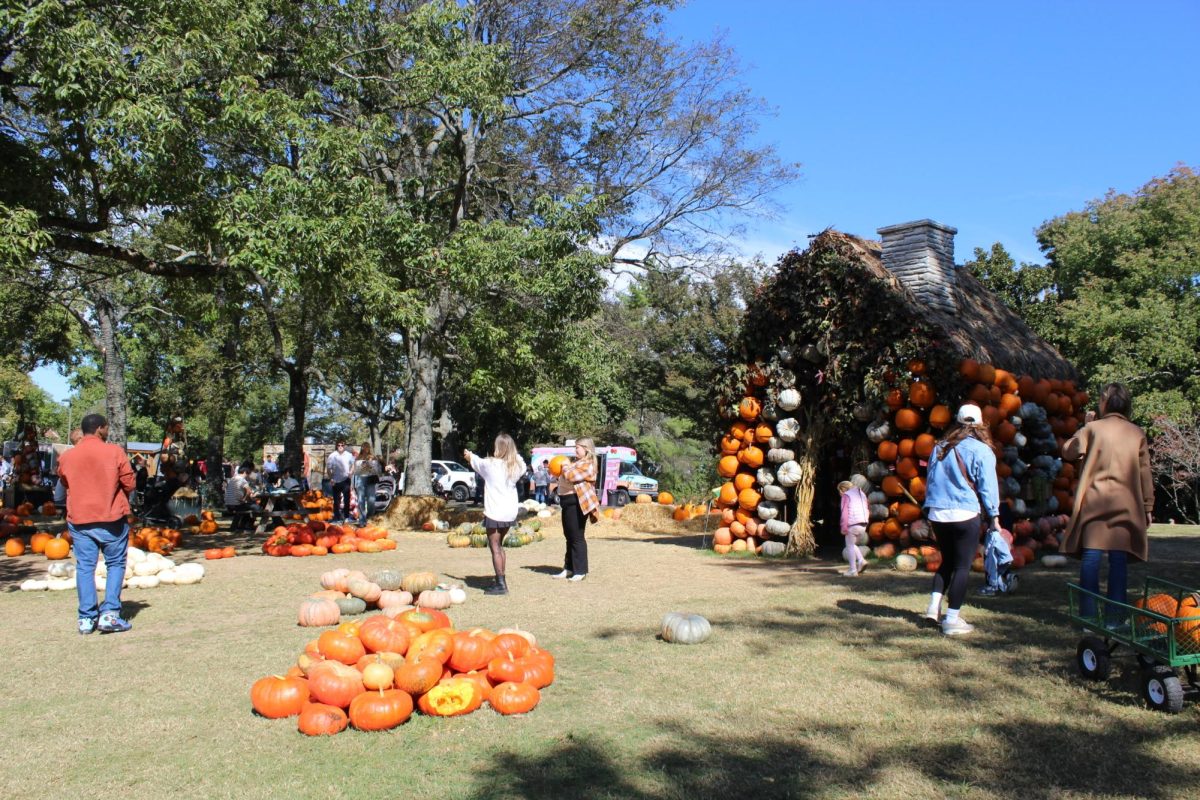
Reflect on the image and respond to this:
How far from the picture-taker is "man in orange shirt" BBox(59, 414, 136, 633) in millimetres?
7555

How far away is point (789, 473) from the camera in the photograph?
40.8 feet

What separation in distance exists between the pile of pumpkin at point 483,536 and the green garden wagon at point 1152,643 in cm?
1009

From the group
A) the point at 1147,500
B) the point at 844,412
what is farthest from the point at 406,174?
the point at 1147,500

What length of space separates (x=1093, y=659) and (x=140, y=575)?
9.70m

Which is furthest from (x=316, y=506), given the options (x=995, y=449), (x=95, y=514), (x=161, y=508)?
(x=995, y=449)

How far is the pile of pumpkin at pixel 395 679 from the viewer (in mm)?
4945

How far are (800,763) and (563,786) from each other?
118 cm

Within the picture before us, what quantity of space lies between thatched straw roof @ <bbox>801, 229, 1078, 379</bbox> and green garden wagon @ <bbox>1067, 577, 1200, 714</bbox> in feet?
19.3

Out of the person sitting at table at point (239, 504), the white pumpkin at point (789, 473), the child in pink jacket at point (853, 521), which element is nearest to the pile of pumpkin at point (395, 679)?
the child in pink jacket at point (853, 521)

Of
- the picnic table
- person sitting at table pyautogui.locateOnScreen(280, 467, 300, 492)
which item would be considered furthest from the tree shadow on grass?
person sitting at table pyautogui.locateOnScreen(280, 467, 300, 492)

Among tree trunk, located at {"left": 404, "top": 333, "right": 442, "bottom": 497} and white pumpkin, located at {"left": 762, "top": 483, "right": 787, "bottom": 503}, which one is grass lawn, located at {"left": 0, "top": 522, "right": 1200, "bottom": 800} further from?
tree trunk, located at {"left": 404, "top": 333, "right": 442, "bottom": 497}

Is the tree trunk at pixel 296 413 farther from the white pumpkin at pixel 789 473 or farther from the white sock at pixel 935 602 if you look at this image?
the white sock at pixel 935 602

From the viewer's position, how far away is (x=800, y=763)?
4.29 m

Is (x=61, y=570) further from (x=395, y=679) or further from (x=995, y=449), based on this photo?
(x=995, y=449)
